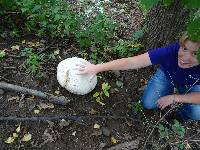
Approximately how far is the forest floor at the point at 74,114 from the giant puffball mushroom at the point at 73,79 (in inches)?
5.8

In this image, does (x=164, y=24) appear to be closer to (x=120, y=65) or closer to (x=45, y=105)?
(x=120, y=65)

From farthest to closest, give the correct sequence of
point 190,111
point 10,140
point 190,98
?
point 190,111 → point 190,98 → point 10,140

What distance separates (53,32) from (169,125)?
1790 millimetres

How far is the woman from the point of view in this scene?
127 inches

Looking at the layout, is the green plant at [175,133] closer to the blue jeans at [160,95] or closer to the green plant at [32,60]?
the blue jeans at [160,95]

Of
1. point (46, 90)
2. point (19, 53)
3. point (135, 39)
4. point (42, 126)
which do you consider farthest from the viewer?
point (135, 39)

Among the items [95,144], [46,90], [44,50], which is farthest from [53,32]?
[95,144]

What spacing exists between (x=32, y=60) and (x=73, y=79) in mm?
626

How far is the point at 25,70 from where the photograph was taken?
3859mm

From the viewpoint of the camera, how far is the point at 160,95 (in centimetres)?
392

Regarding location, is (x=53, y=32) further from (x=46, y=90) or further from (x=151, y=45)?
(x=151, y=45)

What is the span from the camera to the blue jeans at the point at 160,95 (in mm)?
3748

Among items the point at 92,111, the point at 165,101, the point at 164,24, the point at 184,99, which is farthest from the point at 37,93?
the point at 164,24

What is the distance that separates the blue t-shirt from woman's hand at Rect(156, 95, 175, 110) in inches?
8.3
